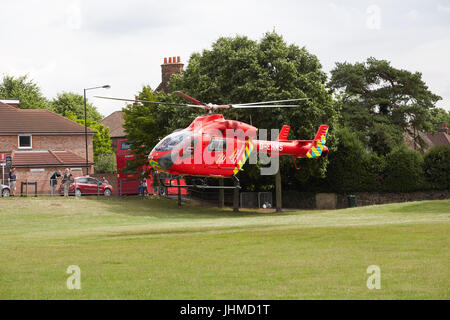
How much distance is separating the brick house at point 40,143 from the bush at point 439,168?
115ft

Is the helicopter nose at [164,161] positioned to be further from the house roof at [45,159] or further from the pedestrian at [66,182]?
the house roof at [45,159]

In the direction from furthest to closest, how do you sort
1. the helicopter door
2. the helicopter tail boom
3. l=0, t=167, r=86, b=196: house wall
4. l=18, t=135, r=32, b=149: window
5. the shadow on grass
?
l=18, t=135, r=32, b=149: window
l=0, t=167, r=86, b=196: house wall
the shadow on grass
the helicopter tail boom
the helicopter door

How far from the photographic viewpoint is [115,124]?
127 metres

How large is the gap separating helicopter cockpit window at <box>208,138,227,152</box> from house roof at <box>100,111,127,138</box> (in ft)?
289

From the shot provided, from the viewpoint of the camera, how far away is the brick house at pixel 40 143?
224ft

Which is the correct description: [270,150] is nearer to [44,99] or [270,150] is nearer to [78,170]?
[78,170]

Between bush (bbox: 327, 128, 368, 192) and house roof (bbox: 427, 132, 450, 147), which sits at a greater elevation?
house roof (bbox: 427, 132, 450, 147)

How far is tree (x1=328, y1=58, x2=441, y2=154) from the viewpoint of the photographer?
7549cm

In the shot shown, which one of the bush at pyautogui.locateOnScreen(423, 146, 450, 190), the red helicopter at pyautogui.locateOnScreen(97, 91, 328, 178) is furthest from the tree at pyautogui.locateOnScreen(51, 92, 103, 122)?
the red helicopter at pyautogui.locateOnScreen(97, 91, 328, 178)

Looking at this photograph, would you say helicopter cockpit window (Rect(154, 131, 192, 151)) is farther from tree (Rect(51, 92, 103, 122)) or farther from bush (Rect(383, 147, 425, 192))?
tree (Rect(51, 92, 103, 122))

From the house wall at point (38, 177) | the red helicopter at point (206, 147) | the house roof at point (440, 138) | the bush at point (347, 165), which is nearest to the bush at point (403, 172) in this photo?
the bush at point (347, 165)

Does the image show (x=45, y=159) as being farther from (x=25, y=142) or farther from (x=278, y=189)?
(x=278, y=189)

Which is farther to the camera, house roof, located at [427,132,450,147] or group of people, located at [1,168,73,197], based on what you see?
house roof, located at [427,132,450,147]
